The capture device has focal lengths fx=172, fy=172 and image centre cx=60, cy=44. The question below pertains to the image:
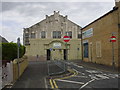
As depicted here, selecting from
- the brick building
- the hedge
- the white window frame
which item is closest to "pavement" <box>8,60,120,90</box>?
the hedge

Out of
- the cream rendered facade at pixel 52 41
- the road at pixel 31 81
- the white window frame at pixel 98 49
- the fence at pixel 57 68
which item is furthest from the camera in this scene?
the cream rendered facade at pixel 52 41

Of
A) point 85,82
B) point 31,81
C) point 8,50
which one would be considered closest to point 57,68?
point 8,50

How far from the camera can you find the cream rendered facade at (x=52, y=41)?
152ft

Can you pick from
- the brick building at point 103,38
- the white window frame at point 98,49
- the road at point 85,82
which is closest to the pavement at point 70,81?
the road at point 85,82

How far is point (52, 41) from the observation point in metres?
46.7

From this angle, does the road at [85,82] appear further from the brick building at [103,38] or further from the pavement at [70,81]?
the brick building at [103,38]

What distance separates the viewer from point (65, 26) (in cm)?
4875

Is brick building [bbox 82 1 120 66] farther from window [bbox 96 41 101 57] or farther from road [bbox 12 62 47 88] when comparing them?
road [bbox 12 62 47 88]

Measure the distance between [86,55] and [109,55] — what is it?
39.6 ft

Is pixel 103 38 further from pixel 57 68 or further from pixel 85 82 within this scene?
pixel 85 82

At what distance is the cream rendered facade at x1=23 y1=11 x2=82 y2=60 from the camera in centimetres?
4644

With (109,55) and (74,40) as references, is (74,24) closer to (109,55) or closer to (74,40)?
(74,40)

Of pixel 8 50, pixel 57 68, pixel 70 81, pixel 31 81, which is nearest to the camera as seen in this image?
pixel 70 81

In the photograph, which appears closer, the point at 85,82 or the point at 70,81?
the point at 85,82
